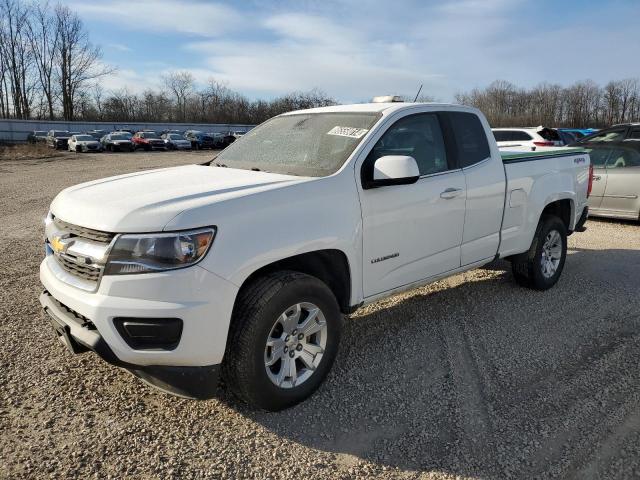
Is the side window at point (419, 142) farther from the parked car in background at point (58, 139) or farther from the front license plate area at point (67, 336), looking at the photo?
the parked car in background at point (58, 139)

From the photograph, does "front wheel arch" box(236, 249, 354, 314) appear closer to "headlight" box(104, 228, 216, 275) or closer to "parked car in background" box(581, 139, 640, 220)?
"headlight" box(104, 228, 216, 275)

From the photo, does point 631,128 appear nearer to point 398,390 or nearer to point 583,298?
point 583,298

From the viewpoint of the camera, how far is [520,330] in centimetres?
445

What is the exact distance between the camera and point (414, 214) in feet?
12.3

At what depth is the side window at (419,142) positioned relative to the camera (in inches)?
148

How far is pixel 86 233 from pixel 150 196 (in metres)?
0.40

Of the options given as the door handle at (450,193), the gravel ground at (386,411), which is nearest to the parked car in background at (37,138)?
the gravel ground at (386,411)

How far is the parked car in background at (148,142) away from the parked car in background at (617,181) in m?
37.7

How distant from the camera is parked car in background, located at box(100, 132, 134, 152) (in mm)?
40188

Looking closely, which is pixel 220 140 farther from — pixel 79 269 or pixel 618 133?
pixel 79 269

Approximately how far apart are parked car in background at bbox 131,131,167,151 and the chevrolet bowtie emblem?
135ft

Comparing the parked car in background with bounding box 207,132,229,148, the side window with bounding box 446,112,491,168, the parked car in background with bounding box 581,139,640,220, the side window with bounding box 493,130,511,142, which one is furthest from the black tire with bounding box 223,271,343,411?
the parked car in background with bounding box 207,132,229,148

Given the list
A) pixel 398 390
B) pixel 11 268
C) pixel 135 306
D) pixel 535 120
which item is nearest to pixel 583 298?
pixel 398 390

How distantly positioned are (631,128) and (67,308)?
1235 cm
